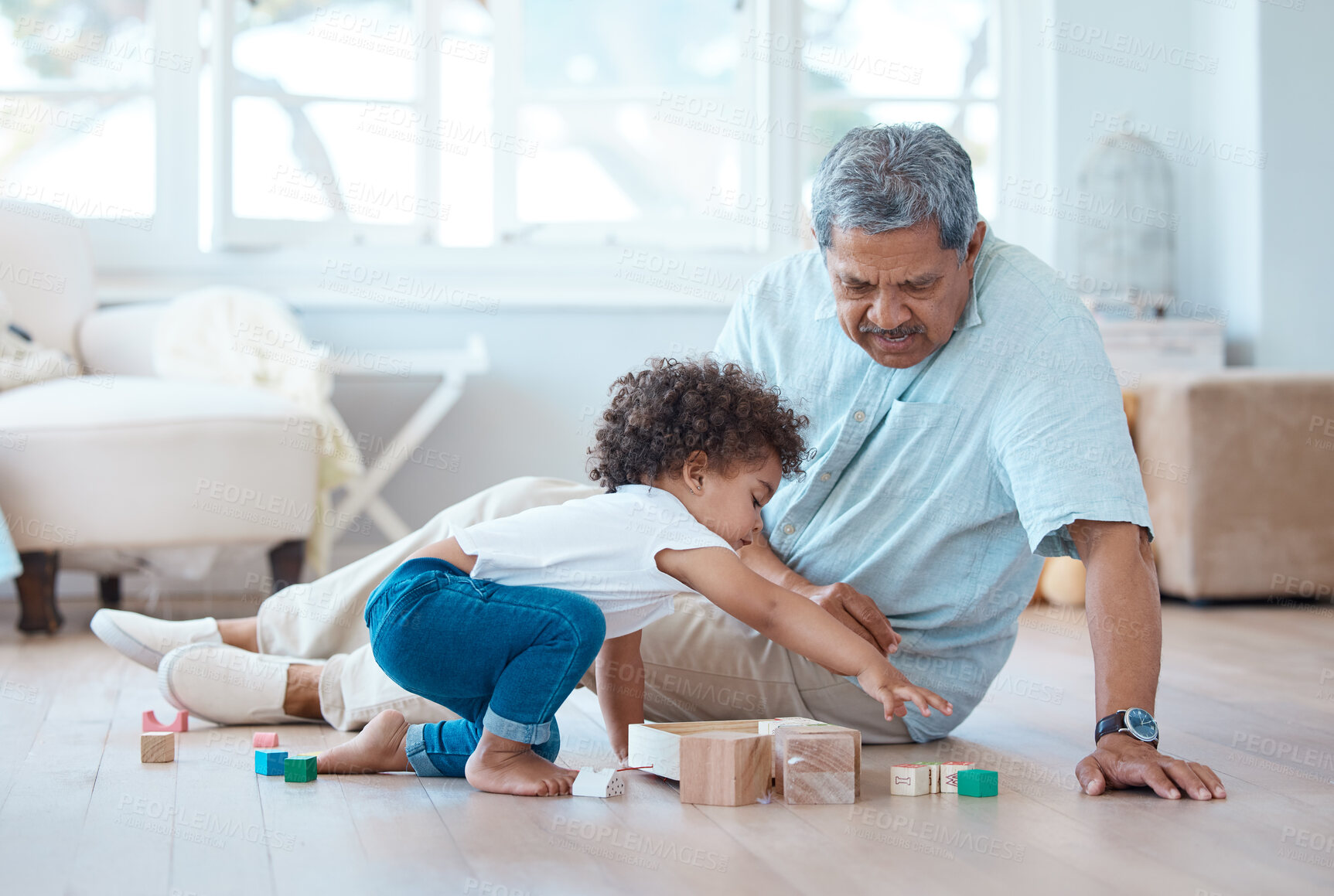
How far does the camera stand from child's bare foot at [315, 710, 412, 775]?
141 cm

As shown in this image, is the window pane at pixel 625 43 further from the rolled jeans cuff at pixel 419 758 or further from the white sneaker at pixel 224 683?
the rolled jeans cuff at pixel 419 758

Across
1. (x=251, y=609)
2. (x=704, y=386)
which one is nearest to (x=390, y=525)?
(x=251, y=609)

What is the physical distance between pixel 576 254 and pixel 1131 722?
2747 mm

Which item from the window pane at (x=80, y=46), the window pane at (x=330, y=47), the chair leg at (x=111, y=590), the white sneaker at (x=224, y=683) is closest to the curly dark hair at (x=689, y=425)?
the white sneaker at (x=224, y=683)

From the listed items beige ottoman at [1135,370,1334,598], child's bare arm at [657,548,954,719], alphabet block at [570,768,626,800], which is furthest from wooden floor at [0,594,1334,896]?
beige ottoman at [1135,370,1334,598]

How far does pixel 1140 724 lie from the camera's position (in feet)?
4.11

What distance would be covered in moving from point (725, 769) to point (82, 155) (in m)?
3.00

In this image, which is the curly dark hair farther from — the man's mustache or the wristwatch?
the wristwatch

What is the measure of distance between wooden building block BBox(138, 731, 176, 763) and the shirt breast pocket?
2.91 ft

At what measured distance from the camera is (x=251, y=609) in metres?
3.10

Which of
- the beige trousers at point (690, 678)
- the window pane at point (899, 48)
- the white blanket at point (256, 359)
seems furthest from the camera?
the window pane at point (899, 48)

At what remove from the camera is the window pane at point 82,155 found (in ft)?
11.3

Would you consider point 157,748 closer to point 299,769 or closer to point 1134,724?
point 299,769

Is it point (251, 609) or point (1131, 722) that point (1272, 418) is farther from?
point (251, 609)
